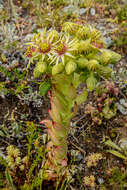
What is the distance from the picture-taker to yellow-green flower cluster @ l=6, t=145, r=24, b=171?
230 centimetres

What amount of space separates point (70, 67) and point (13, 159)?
4.46 ft

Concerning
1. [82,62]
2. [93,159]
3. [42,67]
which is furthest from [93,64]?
[93,159]

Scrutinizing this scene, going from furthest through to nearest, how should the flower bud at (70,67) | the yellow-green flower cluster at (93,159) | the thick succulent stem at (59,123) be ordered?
1. the yellow-green flower cluster at (93,159)
2. the thick succulent stem at (59,123)
3. the flower bud at (70,67)

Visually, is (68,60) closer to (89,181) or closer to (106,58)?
(106,58)

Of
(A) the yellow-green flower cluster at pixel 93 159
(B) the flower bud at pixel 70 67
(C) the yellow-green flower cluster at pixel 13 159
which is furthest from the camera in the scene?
(A) the yellow-green flower cluster at pixel 93 159

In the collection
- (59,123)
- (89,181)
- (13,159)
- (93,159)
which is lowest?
(89,181)

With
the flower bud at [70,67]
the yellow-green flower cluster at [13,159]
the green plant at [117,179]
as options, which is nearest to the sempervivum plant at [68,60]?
the flower bud at [70,67]

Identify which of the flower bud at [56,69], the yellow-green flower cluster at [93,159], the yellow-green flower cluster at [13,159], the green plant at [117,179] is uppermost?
the flower bud at [56,69]

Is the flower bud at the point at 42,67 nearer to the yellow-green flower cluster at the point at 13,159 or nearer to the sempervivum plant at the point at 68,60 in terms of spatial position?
the sempervivum plant at the point at 68,60

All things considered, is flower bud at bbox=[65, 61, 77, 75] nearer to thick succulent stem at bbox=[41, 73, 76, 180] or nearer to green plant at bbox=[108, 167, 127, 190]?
thick succulent stem at bbox=[41, 73, 76, 180]

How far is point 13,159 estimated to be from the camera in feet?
7.68

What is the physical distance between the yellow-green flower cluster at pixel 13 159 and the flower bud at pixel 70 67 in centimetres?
126

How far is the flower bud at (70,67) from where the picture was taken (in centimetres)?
A: 148

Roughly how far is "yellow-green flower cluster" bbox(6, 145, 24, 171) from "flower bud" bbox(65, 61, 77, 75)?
4.14 feet
